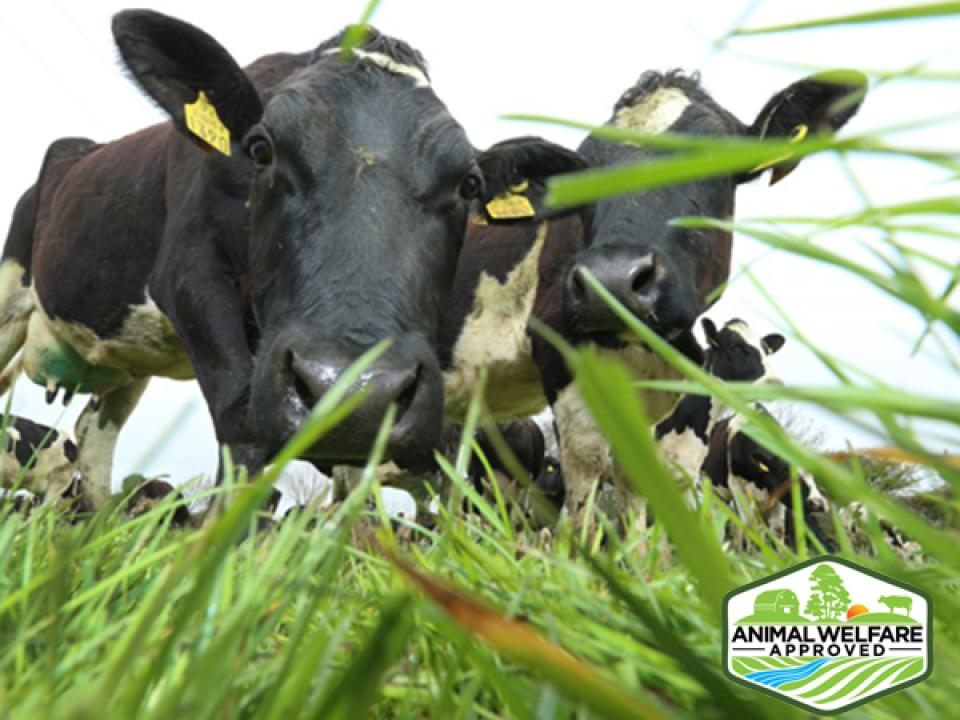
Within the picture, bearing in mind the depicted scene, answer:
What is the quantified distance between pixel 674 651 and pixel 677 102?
5.73 metres

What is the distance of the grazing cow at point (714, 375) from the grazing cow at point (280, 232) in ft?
4.08

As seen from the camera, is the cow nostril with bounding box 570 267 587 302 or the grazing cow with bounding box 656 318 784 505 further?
the grazing cow with bounding box 656 318 784 505

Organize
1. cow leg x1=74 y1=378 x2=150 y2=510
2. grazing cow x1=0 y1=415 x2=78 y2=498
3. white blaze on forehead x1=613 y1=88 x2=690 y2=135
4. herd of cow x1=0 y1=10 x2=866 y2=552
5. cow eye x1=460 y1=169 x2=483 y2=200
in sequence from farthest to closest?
grazing cow x1=0 y1=415 x2=78 y2=498, cow leg x1=74 y1=378 x2=150 y2=510, white blaze on forehead x1=613 y1=88 x2=690 y2=135, cow eye x1=460 y1=169 x2=483 y2=200, herd of cow x1=0 y1=10 x2=866 y2=552

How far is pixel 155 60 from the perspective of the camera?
14.9 ft

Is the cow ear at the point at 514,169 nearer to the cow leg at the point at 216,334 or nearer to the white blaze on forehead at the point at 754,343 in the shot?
the cow leg at the point at 216,334

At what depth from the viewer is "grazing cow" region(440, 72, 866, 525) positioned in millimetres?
4953

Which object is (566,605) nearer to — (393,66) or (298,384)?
(298,384)

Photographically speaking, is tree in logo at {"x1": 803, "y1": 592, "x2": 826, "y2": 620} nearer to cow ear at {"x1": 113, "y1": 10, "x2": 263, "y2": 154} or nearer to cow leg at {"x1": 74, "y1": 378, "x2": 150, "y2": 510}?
cow ear at {"x1": 113, "y1": 10, "x2": 263, "y2": 154}

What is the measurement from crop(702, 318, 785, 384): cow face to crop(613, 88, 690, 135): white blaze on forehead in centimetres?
434

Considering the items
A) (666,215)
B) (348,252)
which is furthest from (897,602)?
(666,215)

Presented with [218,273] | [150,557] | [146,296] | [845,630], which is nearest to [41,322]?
[146,296]

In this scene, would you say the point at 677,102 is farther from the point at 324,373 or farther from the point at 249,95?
the point at 324,373

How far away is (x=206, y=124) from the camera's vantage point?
4348 millimetres

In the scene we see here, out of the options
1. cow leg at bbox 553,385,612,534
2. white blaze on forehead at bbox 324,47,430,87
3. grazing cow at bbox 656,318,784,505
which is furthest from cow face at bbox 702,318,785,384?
white blaze on forehead at bbox 324,47,430,87
